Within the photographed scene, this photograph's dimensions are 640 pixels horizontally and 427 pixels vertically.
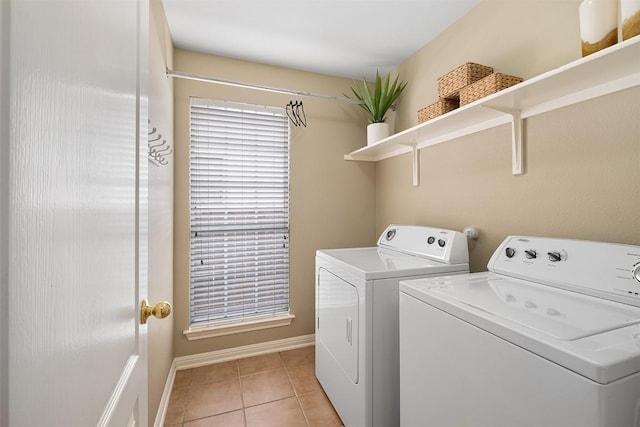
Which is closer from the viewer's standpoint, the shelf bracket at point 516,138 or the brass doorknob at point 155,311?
the brass doorknob at point 155,311

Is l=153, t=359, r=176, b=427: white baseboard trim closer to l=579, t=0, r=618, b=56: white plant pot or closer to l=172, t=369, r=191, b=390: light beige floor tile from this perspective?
l=172, t=369, r=191, b=390: light beige floor tile

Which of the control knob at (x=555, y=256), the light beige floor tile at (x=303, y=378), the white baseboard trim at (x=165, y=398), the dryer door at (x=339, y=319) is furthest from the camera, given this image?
the light beige floor tile at (x=303, y=378)

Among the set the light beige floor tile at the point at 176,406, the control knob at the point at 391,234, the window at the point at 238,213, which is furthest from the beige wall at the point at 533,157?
the light beige floor tile at the point at 176,406

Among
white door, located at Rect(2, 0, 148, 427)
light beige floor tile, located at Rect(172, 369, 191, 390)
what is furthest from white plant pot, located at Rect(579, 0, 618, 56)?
light beige floor tile, located at Rect(172, 369, 191, 390)

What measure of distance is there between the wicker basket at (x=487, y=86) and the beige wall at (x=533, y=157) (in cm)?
18

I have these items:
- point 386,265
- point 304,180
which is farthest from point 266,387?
point 304,180

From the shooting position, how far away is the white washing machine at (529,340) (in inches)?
24.9

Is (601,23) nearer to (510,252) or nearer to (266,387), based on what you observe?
(510,252)

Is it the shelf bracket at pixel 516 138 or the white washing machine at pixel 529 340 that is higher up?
the shelf bracket at pixel 516 138

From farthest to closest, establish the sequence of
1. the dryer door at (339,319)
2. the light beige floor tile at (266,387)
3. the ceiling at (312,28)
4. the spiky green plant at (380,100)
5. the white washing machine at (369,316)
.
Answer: the spiky green plant at (380,100) → the light beige floor tile at (266,387) → the ceiling at (312,28) → the dryer door at (339,319) → the white washing machine at (369,316)

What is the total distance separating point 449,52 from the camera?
6.50 ft

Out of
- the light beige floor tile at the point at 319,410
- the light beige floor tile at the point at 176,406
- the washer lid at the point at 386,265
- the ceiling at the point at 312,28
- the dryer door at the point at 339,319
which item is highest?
the ceiling at the point at 312,28

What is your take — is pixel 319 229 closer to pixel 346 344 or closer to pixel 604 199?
pixel 346 344

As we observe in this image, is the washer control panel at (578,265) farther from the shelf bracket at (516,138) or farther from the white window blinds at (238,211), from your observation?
the white window blinds at (238,211)
